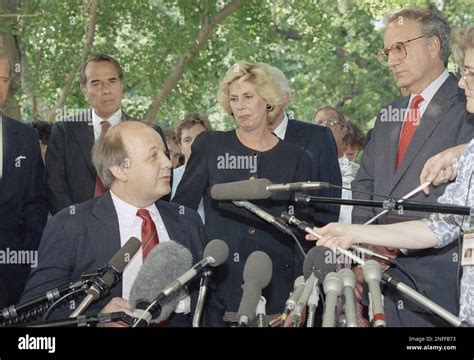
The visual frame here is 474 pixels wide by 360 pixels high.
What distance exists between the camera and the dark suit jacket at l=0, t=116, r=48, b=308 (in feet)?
22.0

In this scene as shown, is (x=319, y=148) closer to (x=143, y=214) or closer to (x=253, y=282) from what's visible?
(x=143, y=214)

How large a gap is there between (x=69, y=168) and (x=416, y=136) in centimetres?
232

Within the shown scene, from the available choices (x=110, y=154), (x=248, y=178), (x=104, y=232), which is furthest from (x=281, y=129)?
(x=104, y=232)

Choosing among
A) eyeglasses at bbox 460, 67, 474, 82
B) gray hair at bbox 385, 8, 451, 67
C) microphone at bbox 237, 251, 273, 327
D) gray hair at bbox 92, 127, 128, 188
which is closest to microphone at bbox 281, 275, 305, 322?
microphone at bbox 237, 251, 273, 327

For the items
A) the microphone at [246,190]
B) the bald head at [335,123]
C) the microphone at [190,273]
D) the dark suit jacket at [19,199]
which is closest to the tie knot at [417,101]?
the microphone at [246,190]

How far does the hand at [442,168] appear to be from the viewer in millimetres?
5195

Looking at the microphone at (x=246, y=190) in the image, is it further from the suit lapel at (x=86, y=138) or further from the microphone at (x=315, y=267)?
the suit lapel at (x=86, y=138)

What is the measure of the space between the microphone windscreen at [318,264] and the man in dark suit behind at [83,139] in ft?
9.25

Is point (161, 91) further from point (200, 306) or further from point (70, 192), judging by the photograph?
point (200, 306)

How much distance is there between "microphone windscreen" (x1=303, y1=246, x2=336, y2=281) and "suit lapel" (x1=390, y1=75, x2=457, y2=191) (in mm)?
1593

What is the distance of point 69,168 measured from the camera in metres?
7.01

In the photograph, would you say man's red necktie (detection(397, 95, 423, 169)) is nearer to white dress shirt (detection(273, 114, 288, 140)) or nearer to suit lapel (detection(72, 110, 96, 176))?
white dress shirt (detection(273, 114, 288, 140))

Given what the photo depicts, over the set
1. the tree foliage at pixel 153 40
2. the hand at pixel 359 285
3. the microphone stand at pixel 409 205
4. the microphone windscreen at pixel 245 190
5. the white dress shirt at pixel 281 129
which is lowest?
the hand at pixel 359 285
